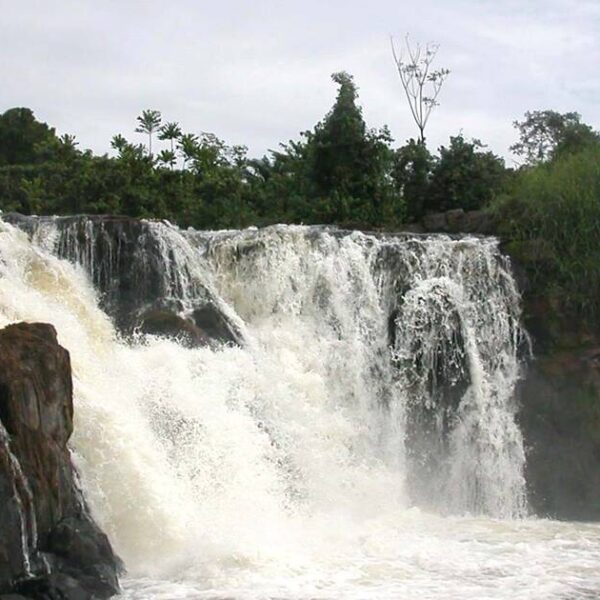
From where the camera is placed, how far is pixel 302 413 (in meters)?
13.0

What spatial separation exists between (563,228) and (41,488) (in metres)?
9.48

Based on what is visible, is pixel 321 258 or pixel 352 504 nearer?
pixel 352 504

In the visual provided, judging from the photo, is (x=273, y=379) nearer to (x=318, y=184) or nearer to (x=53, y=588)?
(x=53, y=588)

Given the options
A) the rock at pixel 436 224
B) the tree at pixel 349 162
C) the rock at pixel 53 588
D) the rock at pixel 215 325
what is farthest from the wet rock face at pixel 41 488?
the tree at pixel 349 162

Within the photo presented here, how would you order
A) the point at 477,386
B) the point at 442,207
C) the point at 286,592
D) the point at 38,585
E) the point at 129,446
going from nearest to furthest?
the point at 38,585 → the point at 286,592 → the point at 129,446 → the point at 477,386 → the point at 442,207

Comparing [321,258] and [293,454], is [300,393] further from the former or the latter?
[321,258]

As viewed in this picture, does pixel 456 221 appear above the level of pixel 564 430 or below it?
above

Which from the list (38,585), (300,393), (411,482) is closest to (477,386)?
(411,482)

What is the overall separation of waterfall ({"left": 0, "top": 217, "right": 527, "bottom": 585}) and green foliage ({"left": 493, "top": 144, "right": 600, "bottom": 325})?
649 millimetres

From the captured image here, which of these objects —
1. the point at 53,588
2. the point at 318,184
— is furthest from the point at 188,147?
the point at 53,588

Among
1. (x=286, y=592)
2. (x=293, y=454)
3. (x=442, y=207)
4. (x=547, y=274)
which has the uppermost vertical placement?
(x=442, y=207)

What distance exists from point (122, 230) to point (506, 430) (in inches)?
221

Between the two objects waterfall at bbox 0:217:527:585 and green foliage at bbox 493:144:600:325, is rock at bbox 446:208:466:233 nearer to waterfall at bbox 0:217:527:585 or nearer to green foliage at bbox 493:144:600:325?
green foliage at bbox 493:144:600:325

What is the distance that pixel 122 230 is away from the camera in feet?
44.5
